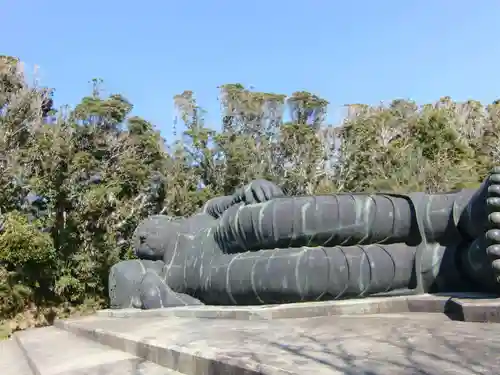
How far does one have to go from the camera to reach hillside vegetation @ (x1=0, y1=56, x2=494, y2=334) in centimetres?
1173

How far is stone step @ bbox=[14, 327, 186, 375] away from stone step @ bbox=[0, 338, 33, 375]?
0.05m

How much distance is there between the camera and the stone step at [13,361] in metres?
3.74

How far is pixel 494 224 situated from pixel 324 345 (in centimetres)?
123

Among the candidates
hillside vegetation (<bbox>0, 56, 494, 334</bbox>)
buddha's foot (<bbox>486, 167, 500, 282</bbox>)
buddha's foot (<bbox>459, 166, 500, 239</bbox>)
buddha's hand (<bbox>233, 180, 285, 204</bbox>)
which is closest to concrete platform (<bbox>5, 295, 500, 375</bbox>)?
buddha's foot (<bbox>486, 167, 500, 282</bbox>)

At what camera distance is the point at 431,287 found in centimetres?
373

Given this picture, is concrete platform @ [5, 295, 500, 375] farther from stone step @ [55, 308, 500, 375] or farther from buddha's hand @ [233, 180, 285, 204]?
buddha's hand @ [233, 180, 285, 204]

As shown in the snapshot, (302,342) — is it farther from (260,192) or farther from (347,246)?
(260,192)

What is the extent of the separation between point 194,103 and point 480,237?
48.7 ft

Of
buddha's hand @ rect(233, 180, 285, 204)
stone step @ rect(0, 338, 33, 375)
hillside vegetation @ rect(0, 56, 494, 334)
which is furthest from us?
hillside vegetation @ rect(0, 56, 494, 334)

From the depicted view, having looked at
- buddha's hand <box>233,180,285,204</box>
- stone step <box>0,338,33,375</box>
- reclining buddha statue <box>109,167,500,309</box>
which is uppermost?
buddha's hand <box>233,180,285,204</box>

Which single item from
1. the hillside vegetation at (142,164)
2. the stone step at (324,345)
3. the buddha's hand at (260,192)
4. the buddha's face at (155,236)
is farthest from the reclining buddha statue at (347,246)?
the hillside vegetation at (142,164)

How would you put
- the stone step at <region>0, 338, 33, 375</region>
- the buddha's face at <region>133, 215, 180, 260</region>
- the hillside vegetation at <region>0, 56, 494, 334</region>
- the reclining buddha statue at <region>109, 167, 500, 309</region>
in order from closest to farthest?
the reclining buddha statue at <region>109, 167, 500, 309</region>
the stone step at <region>0, 338, 33, 375</region>
the buddha's face at <region>133, 215, 180, 260</region>
the hillside vegetation at <region>0, 56, 494, 334</region>

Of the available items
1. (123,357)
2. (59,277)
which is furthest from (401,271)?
(59,277)

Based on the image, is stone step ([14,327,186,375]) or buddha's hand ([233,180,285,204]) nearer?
stone step ([14,327,186,375])
